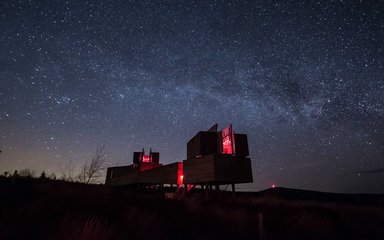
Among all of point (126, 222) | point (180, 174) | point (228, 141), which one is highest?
point (228, 141)

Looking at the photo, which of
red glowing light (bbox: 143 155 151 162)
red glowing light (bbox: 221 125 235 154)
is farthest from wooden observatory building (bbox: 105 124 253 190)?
red glowing light (bbox: 143 155 151 162)

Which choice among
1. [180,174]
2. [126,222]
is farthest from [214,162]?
[126,222]

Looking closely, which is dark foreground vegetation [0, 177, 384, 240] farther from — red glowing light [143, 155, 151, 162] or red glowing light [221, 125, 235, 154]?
red glowing light [143, 155, 151, 162]

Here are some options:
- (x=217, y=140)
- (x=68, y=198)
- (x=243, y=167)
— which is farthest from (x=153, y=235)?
(x=217, y=140)

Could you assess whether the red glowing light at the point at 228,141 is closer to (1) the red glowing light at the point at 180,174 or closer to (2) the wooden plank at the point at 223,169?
(2) the wooden plank at the point at 223,169

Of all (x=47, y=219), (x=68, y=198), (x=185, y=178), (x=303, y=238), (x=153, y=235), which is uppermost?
(x=185, y=178)

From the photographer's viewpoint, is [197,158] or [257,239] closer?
[257,239]

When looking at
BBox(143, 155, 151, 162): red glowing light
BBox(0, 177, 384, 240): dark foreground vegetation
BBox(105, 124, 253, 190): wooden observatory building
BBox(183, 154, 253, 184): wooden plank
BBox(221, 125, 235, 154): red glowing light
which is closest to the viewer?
BBox(0, 177, 384, 240): dark foreground vegetation

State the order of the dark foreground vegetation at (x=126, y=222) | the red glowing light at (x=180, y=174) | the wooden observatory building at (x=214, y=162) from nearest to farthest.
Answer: the dark foreground vegetation at (x=126, y=222) < the wooden observatory building at (x=214, y=162) < the red glowing light at (x=180, y=174)

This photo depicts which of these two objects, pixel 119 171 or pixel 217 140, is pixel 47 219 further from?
pixel 119 171

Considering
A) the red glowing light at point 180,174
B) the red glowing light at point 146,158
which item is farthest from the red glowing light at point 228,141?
the red glowing light at point 146,158

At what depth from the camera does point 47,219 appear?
227 inches

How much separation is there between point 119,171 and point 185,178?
28.0 metres

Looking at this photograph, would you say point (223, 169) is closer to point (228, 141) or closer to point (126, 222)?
point (228, 141)
